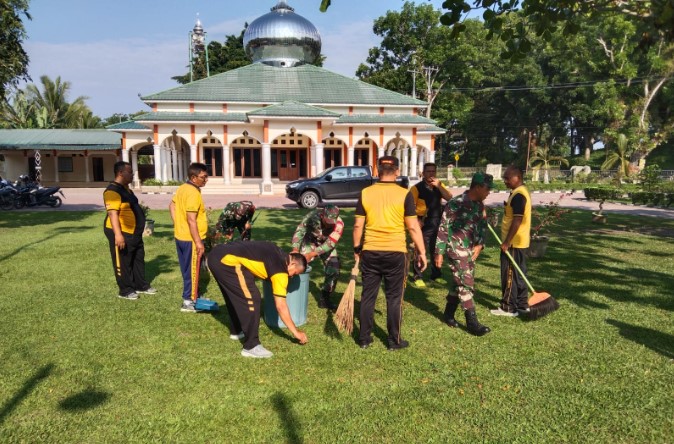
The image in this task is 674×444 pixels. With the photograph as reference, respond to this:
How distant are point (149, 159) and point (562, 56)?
4515 cm

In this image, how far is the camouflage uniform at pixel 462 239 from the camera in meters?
4.73

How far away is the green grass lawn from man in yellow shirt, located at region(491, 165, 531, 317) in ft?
1.11

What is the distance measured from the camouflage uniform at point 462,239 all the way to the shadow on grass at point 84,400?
3444 millimetres

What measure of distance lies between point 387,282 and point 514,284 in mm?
1984

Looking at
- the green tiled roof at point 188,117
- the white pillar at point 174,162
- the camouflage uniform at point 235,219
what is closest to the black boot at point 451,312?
the camouflage uniform at point 235,219

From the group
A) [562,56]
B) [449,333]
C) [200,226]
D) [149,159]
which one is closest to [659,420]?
[449,333]

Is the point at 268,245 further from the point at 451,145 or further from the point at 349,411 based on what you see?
the point at 451,145

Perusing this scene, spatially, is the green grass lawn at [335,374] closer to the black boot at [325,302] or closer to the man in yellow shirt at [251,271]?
the black boot at [325,302]

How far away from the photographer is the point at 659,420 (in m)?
3.21

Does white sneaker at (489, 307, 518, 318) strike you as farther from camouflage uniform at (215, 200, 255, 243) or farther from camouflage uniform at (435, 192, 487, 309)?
camouflage uniform at (215, 200, 255, 243)

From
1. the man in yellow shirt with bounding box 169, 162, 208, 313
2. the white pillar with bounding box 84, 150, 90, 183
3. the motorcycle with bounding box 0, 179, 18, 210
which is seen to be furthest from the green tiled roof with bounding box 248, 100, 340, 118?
the man in yellow shirt with bounding box 169, 162, 208, 313

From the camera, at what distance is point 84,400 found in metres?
3.47

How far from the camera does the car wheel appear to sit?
56.7 feet

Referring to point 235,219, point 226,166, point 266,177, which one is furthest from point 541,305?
point 226,166
